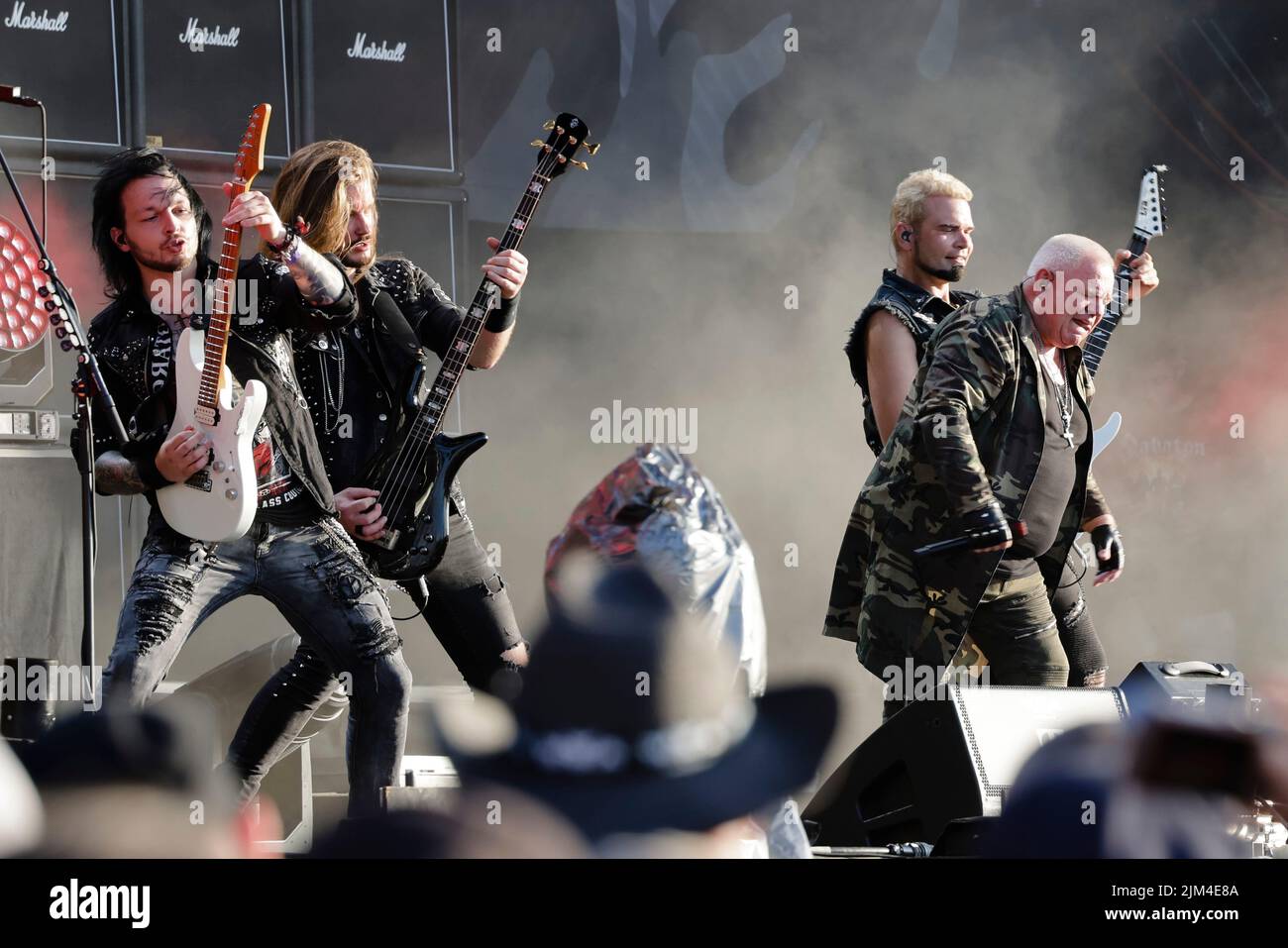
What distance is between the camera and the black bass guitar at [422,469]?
376 cm

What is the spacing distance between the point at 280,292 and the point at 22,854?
52.6 inches

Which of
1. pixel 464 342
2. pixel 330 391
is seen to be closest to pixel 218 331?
pixel 330 391

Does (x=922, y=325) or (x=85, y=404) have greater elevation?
(x=922, y=325)

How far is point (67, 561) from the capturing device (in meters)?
→ 4.09

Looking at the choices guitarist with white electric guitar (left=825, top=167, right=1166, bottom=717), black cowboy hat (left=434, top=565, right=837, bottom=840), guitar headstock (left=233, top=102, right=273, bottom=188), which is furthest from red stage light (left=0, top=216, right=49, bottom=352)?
guitarist with white electric guitar (left=825, top=167, right=1166, bottom=717)

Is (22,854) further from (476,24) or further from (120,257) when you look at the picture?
(476,24)

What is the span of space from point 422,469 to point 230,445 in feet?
1.79

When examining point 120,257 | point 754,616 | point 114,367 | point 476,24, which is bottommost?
point 754,616

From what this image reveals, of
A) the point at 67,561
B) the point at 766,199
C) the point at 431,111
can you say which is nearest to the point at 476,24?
the point at 431,111

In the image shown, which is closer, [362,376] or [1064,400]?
[362,376]

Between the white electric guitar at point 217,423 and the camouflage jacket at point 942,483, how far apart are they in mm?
1564

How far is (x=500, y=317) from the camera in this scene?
3.90 metres

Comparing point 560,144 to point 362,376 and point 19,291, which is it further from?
point 19,291

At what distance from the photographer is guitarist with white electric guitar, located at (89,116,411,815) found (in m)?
3.37
